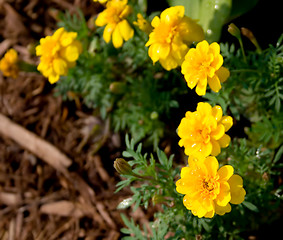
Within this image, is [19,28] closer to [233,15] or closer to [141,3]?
[141,3]

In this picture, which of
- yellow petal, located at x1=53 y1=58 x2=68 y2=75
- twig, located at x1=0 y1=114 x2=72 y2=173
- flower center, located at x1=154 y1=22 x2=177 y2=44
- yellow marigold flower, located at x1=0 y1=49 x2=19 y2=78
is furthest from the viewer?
twig, located at x1=0 y1=114 x2=72 y2=173

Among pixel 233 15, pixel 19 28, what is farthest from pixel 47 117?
pixel 233 15

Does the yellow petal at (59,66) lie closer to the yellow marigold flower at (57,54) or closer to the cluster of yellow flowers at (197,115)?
the yellow marigold flower at (57,54)

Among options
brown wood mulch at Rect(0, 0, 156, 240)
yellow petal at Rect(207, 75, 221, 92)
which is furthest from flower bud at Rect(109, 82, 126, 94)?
yellow petal at Rect(207, 75, 221, 92)

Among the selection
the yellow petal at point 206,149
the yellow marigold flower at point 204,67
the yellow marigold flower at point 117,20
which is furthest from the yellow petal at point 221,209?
the yellow marigold flower at point 117,20

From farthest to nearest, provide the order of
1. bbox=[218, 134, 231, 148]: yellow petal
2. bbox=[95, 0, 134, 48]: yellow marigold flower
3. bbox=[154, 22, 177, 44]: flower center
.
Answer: bbox=[95, 0, 134, 48]: yellow marigold flower, bbox=[154, 22, 177, 44]: flower center, bbox=[218, 134, 231, 148]: yellow petal

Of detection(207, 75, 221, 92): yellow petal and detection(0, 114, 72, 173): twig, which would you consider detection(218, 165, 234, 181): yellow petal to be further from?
detection(0, 114, 72, 173): twig

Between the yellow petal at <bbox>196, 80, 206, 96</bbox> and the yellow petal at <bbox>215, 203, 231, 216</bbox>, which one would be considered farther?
the yellow petal at <bbox>196, 80, 206, 96</bbox>
